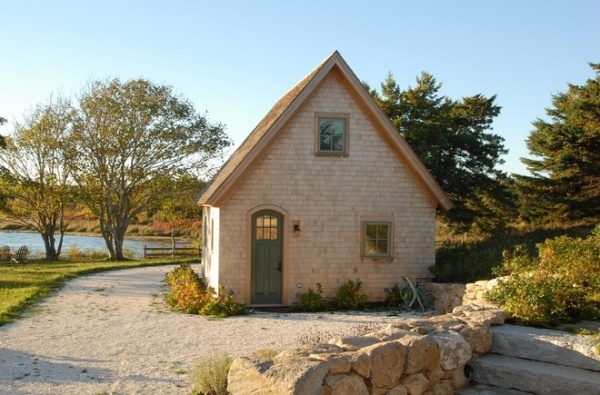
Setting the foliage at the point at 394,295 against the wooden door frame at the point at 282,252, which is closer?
the wooden door frame at the point at 282,252

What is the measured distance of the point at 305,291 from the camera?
50.9 ft

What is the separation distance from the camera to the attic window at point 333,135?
51.6 ft

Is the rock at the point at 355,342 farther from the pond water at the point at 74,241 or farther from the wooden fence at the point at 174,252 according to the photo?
the pond water at the point at 74,241

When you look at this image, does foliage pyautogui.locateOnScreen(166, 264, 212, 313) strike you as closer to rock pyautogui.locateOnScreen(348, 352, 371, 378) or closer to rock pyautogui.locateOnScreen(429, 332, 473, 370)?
rock pyautogui.locateOnScreen(429, 332, 473, 370)

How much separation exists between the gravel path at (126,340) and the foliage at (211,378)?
1.93ft

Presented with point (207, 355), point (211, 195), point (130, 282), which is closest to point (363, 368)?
point (207, 355)

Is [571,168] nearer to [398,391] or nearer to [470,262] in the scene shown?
[470,262]

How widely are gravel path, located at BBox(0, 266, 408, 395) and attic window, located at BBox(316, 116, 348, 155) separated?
172 inches

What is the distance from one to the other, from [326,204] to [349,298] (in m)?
2.54

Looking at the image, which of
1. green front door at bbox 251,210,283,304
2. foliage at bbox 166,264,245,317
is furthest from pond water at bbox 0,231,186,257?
green front door at bbox 251,210,283,304

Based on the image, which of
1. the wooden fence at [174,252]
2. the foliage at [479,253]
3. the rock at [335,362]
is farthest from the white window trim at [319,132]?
the wooden fence at [174,252]

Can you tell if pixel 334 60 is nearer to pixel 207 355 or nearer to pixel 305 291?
pixel 305 291

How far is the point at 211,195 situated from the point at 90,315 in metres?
4.06

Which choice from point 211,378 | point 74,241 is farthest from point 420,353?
point 74,241
